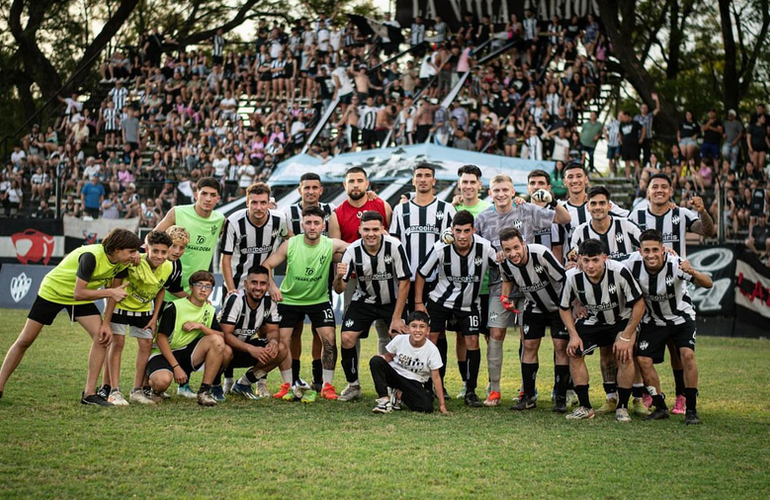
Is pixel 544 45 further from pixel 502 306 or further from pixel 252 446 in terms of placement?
pixel 252 446

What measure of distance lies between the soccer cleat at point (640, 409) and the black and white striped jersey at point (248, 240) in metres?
3.65

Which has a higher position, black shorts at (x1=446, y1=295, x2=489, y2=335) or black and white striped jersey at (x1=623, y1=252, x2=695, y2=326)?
black and white striped jersey at (x1=623, y1=252, x2=695, y2=326)

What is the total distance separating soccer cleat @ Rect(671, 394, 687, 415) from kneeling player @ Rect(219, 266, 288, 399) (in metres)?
3.56

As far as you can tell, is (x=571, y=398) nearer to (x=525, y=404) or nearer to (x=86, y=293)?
(x=525, y=404)

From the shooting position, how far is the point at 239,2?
1369 inches

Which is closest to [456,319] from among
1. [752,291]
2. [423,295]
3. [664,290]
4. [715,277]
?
[423,295]

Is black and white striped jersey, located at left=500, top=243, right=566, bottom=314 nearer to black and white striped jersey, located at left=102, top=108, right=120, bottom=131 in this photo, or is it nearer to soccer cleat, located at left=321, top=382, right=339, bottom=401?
soccer cleat, located at left=321, top=382, right=339, bottom=401

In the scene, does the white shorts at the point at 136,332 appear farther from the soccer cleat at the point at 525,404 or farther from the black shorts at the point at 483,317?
the soccer cleat at the point at 525,404

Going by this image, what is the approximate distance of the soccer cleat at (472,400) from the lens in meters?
7.98

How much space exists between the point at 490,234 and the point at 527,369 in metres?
1.38

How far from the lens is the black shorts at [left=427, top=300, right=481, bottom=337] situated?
8109mm

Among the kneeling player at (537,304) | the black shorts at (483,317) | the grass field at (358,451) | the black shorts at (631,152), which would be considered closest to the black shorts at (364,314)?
the black shorts at (483,317)

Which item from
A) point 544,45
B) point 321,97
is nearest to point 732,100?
point 544,45

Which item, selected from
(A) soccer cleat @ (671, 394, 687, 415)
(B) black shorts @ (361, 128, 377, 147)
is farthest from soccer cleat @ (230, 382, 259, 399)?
(B) black shorts @ (361, 128, 377, 147)
